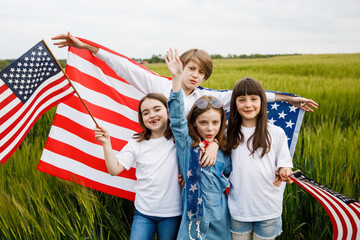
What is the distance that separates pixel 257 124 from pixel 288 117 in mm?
923

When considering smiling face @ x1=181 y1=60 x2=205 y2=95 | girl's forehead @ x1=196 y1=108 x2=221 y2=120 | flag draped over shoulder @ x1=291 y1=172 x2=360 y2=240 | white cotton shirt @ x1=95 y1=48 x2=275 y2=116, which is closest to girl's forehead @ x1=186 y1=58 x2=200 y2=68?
smiling face @ x1=181 y1=60 x2=205 y2=95

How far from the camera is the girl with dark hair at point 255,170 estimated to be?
174 centimetres

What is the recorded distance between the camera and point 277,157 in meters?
1.82

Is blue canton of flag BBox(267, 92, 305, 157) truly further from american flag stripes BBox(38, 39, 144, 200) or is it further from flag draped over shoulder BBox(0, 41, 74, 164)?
flag draped over shoulder BBox(0, 41, 74, 164)

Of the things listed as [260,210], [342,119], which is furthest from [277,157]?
[342,119]

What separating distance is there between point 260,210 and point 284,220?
23.1 inches

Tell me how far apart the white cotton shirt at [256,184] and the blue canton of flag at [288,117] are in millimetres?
853

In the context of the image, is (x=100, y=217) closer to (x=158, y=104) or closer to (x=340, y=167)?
(x=158, y=104)

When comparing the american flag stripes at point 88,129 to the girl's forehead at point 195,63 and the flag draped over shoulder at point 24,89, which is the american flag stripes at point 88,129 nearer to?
the flag draped over shoulder at point 24,89

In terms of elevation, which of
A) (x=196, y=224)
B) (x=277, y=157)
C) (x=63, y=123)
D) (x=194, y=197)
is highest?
(x=63, y=123)

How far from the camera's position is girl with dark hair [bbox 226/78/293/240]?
5.71 ft

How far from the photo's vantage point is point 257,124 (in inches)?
72.8

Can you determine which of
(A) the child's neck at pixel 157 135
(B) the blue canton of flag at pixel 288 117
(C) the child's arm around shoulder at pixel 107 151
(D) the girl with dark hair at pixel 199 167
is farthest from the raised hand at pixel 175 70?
(B) the blue canton of flag at pixel 288 117

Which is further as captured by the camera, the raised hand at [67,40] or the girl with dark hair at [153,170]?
the raised hand at [67,40]
